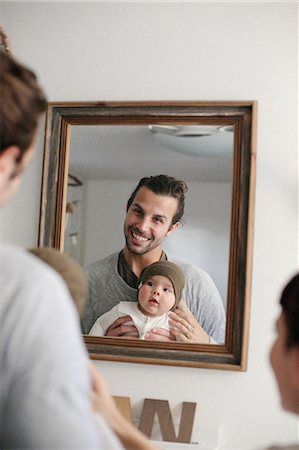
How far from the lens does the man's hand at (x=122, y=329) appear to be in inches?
120

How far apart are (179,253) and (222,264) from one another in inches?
6.8

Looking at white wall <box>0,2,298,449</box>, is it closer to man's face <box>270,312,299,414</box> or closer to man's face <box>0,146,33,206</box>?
man's face <box>270,312,299,414</box>

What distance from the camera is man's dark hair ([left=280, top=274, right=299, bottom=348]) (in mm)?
904

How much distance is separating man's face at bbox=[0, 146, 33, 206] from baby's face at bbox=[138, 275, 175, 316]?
7.51 ft

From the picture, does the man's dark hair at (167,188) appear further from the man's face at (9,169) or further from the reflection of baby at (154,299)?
the man's face at (9,169)

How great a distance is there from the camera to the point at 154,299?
118 inches

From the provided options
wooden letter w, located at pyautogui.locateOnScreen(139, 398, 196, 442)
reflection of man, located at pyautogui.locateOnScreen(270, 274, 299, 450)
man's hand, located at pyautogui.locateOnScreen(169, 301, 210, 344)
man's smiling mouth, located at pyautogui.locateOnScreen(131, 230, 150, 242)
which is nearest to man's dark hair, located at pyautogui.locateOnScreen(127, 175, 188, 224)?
→ man's smiling mouth, located at pyautogui.locateOnScreen(131, 230, 150, 242)

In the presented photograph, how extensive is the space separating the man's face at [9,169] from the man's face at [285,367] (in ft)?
1.25

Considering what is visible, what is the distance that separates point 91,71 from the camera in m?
3.22

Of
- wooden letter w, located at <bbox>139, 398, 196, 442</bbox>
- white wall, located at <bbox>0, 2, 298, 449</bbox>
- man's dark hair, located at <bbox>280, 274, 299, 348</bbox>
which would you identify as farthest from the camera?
white wall, located at <bbox>0, 2, 298, 449</bbox>

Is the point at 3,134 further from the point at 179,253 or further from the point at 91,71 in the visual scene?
the point at 91,71

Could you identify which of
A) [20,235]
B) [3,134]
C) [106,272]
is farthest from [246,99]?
[3,134]

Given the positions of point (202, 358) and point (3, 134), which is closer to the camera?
point (3, 134)

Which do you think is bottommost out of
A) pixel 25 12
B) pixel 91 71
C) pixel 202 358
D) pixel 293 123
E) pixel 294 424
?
pixel 294 424
